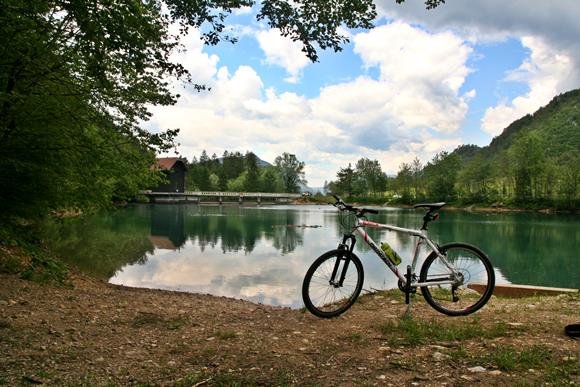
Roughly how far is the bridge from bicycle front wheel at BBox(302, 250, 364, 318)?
85.8 meters

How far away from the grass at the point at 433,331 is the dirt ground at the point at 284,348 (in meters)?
0.01

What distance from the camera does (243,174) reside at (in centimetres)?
13262

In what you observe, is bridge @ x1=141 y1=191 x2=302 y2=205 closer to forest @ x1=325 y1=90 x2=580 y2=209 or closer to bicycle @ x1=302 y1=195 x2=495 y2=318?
forest @ x1=325 y1=90 x2=580 y2=209

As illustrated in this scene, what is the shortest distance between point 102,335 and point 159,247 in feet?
68.5

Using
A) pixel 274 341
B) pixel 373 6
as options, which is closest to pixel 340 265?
pixel 274 341

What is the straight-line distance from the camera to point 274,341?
15.3ft

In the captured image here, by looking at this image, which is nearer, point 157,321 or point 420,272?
point 420,272

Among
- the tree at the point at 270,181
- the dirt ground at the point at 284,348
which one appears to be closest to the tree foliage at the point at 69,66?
the dirt ground at the point at 284,348

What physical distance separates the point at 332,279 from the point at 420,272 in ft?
3.57

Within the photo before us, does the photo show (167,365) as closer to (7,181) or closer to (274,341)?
(274,341)

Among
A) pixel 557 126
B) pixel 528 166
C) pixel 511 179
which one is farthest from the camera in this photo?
pixel 557 126

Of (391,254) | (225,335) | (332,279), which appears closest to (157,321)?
(225,335)

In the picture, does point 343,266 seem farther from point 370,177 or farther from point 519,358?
point 370,177

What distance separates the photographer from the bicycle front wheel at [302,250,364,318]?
535 centimetres
